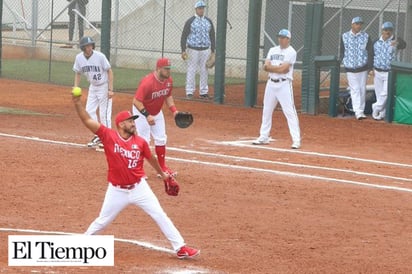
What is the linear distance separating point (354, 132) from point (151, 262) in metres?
10.4

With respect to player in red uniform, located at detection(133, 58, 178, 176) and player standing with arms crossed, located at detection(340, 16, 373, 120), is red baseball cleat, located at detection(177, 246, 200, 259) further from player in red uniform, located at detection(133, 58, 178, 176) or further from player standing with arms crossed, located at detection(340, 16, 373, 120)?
player standing with arms crossed, located at detection(340, 16, 373, 120)

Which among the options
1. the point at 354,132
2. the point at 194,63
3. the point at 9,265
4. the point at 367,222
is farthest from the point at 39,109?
the point at 9,265

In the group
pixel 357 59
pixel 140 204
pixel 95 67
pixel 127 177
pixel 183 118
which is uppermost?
pixel 357 59

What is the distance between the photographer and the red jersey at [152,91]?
49.1 ft

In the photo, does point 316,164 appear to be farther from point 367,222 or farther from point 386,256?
point 386,256

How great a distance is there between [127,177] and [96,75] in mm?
6861

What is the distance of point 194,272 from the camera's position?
1049 centimetres

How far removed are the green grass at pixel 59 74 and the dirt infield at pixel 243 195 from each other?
5314mm

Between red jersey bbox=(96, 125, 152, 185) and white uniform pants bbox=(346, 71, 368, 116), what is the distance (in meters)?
11.7

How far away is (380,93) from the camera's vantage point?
22.0m

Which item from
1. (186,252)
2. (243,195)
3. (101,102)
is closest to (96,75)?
(101,102)

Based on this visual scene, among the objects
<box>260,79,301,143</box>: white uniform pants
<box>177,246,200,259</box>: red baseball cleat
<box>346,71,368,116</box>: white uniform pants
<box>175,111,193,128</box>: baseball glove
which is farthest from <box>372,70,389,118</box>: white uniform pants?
<box>177,246,200,259</box>: red baseball cleat

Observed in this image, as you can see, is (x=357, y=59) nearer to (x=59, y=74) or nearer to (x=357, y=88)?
(x=357, y=88)

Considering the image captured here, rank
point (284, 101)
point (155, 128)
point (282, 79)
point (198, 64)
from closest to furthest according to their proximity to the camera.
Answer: point (155, 128) < point (282, 79) < point (284, 101) < point (198, 64)
